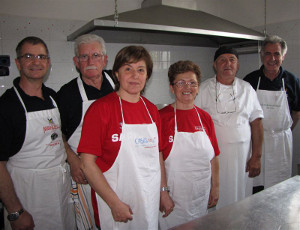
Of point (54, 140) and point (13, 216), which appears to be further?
point (54, 140)

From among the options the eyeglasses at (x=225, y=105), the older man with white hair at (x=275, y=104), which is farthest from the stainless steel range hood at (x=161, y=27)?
the eyeglasses at (x=225, y=105)

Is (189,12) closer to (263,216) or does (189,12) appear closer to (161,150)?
(161,150)

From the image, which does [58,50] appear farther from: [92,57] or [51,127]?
[51,127]

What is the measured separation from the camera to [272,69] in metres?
1.99

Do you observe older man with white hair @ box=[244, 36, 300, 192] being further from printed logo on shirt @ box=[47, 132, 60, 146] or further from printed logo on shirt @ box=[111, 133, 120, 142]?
printed logo on shirt @ box=[47, 132, 60, 146]

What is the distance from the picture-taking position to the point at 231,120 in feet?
5.49

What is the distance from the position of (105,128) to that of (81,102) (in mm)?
401

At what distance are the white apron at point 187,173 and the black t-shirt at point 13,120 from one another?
0.76 m

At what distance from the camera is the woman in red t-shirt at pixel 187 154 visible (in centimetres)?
133

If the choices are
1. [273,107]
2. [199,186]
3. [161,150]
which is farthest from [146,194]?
[273,107]

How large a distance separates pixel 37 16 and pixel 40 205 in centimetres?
147

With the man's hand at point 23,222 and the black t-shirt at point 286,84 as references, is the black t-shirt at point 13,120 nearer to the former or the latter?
the man's hand at point 23,222

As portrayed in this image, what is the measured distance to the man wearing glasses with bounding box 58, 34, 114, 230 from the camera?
1350 millimetres

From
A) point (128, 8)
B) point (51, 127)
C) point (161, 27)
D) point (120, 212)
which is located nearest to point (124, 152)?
point (120, 212)
